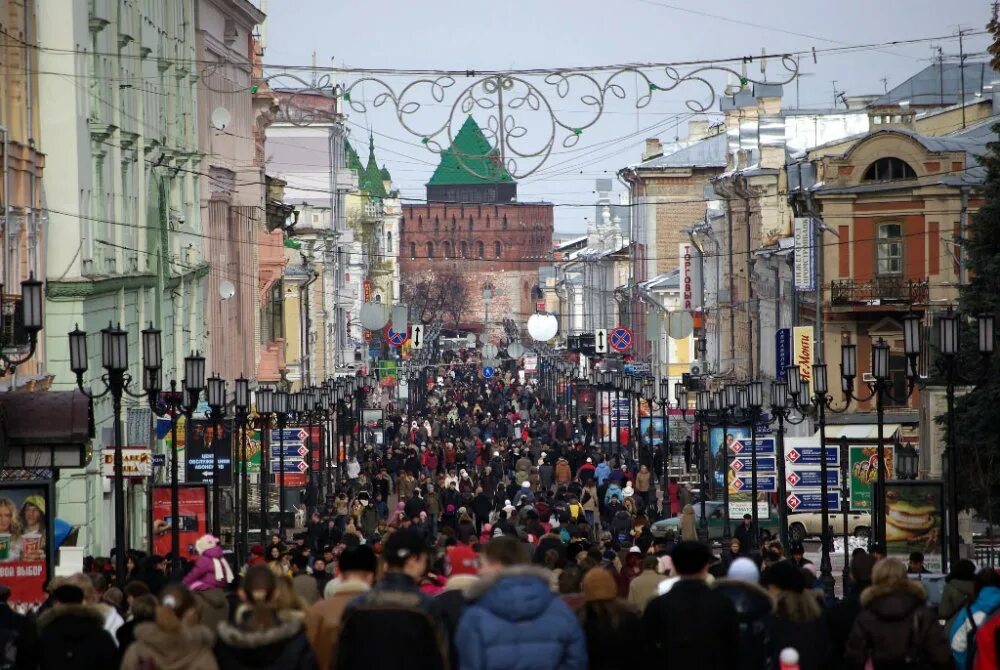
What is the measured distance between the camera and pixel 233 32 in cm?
5203

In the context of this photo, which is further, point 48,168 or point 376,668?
point 48,168

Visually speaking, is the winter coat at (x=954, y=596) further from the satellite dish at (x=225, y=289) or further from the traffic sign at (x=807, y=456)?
the satellite dish at (x=225, y=289)

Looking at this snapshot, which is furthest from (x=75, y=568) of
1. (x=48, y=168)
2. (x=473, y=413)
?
(x=473, y=413)

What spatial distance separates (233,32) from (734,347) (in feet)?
66.4

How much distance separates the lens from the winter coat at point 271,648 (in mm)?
9969

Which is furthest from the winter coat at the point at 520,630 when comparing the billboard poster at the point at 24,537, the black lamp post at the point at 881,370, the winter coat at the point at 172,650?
the black lamp post at the point at 881,370

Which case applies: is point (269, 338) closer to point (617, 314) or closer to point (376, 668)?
point (617, 314)

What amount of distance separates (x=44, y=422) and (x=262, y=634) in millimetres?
15683

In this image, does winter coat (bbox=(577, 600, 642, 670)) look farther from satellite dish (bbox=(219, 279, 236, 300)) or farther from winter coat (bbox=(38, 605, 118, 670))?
satellite dish (bbox=(219, 279, 236, 300))

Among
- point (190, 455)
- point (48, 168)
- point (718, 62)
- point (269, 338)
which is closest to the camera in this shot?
point (718, 62)

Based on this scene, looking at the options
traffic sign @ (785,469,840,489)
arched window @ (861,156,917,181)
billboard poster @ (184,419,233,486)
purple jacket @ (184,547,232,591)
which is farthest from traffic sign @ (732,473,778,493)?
purple jacket @ (184,547,232,591)

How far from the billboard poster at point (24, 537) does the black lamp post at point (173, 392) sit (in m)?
4.30

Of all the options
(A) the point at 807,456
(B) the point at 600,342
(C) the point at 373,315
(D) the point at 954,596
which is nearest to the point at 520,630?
(D) the point at 954,596

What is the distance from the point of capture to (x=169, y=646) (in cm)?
1001
